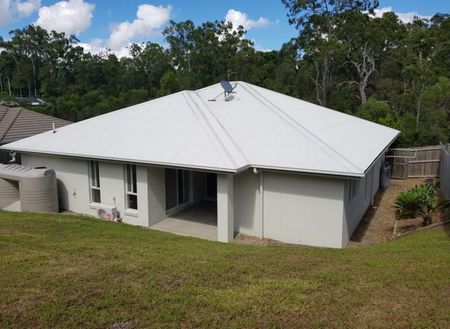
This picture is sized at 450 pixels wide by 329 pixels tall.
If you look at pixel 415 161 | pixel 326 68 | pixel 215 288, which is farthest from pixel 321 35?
pixel 215 288

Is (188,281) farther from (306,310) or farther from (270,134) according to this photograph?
(270,134)

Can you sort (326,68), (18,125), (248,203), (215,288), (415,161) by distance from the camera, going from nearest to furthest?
(215,288) → (248,203) → (415,161) → (18,125) → (326,68)

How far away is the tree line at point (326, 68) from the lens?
96.0 feet

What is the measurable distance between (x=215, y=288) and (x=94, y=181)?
32.8 feet

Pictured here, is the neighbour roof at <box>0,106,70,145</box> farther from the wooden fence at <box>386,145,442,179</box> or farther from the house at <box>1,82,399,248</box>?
the wooden fence at <box>386,145,442,179</box>

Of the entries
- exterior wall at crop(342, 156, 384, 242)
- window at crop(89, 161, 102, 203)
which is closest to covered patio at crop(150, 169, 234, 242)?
window at crop(89, 161, 102, 203)

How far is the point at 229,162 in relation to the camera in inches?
Result: 436

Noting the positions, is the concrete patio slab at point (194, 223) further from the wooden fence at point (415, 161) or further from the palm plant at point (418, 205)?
the wooden fence at point (415, 161)

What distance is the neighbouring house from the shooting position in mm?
19438

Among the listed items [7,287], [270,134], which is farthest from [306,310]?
[270,134]

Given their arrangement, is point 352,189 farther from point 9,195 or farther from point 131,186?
point 9,195

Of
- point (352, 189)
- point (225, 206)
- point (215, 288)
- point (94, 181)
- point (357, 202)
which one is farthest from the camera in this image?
point (94, 181)

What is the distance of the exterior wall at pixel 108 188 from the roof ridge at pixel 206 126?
2.05 meters

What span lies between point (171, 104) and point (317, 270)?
10.7 metres
